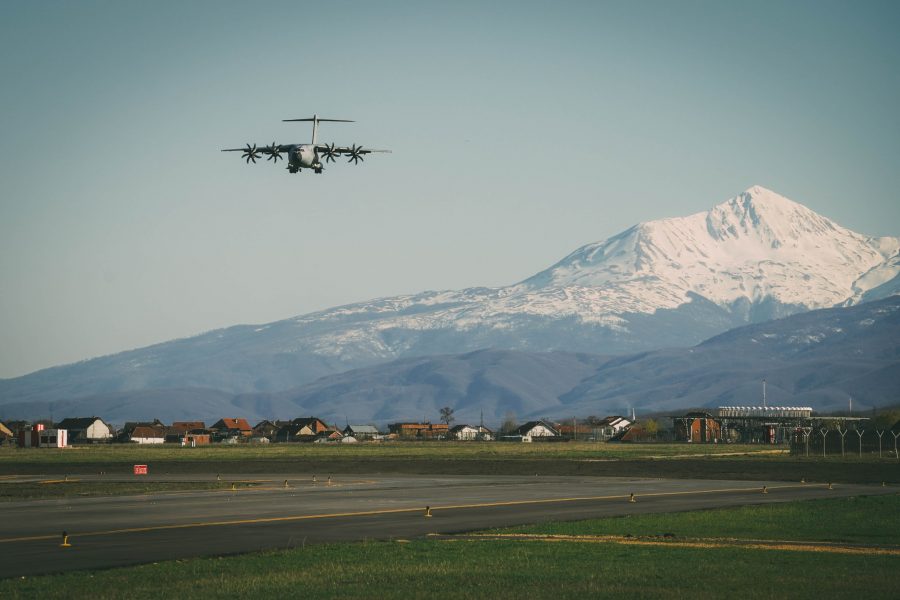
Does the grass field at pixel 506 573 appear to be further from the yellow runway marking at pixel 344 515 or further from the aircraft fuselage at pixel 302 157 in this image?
the aircraft fuselage at pixel 302 157

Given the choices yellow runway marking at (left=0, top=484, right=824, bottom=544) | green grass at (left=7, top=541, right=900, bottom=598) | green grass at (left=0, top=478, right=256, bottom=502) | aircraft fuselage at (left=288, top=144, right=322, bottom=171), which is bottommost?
green grass at (left=7, top=541, right=900, bottom=598)

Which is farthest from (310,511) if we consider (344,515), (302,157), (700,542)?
(302,157)

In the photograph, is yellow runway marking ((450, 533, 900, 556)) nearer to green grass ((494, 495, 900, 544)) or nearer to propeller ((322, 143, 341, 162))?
green grass ((494, 495, 900, 544))

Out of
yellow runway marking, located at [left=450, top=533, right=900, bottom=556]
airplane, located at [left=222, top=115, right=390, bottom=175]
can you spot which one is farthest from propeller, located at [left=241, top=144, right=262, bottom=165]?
yellow runway marking, located at [left=450, top=533, right=900, bottom=556]

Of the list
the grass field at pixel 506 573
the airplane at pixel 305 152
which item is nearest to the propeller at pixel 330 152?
the airplane at pixel 305 152

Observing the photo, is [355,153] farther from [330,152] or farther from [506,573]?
[506,573]

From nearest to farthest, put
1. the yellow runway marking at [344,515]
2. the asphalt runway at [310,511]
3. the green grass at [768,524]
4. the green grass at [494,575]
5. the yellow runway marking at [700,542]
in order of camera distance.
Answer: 1. the green grass at [494,575]
2. the yellow runway marking at [700,542]
3. the asphalt runway at [310,511]
4. the green grass at [768,524]
5. the yellow runway marking at [344,515]
